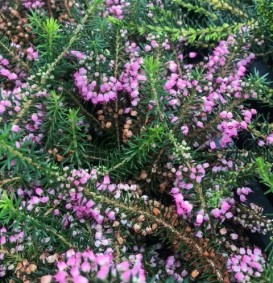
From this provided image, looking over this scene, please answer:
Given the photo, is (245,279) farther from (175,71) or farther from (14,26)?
(14,26)

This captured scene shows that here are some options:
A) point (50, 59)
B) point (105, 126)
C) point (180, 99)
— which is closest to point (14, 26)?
point (50, 59)

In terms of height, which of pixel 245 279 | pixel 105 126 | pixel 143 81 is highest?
pixel 143 81

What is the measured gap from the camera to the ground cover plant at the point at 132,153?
1.00 m

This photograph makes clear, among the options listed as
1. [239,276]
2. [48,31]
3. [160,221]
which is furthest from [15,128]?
[239,276]

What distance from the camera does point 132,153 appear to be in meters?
1.09

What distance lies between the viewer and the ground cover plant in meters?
1.00

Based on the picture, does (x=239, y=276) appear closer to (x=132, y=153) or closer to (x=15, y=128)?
(x=132, y=153)

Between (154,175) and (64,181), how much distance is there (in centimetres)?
Result: 24

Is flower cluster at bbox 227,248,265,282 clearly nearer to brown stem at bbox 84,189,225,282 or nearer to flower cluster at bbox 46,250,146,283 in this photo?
brown stem at bbox 84,189,225,282

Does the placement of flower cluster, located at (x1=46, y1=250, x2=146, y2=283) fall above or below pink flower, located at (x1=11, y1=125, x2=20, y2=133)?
above

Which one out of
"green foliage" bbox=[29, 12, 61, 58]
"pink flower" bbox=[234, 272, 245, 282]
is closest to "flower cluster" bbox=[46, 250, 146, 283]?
"pink flower" bbox=[234, 272, 245, 282]

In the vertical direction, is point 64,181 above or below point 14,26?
below

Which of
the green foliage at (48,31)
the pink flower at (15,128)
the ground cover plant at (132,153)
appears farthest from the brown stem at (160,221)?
the green foliage at (48,31)

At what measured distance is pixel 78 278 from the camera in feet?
2.08
